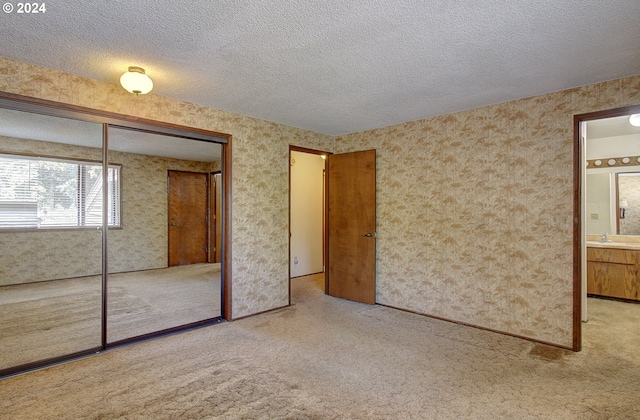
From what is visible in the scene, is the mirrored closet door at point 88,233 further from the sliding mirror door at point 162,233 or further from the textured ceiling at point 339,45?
the textured ceiling at point 339,45

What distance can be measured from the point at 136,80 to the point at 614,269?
643 cm

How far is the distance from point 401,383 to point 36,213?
399 centimetres

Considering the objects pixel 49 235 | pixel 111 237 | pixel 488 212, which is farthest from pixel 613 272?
Result: pixel 49 235

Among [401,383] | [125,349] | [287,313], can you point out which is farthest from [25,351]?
[401,383]

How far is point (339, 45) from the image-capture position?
2.25m

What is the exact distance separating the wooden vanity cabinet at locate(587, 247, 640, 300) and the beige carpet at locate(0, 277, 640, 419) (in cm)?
148

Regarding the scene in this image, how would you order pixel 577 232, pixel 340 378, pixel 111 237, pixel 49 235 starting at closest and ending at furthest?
pixel 340 378 → pixel 577 232 → pixel 49 235 → pixel 111 237

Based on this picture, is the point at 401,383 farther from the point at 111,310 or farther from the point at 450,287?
the point at 111,310

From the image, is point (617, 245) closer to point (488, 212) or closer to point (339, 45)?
point (488, 212)

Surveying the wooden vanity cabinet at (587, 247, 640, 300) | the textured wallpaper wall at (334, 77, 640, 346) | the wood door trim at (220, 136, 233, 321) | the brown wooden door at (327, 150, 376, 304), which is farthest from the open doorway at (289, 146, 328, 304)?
the wooden vanity cabinet at (587, 247, 640, 300)

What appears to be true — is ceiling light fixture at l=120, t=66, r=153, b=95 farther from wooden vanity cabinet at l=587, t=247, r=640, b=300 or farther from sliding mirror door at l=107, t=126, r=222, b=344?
wooden vanity cabinet at l=587, t=247, r=640, b=300

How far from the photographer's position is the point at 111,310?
398cm

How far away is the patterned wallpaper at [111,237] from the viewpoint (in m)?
3.47
